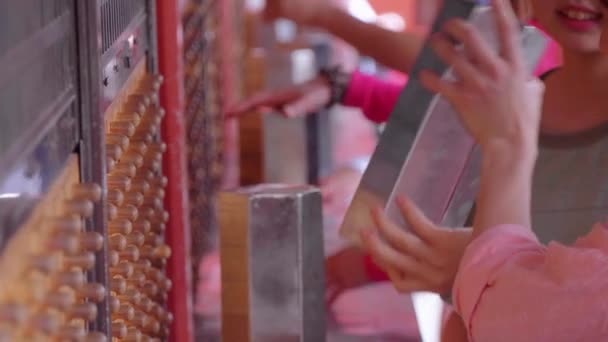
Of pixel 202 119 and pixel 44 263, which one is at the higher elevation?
pixel 44 263

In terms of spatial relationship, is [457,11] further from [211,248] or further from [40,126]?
[211,248]

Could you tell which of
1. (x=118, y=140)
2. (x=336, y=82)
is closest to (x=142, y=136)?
(x=118, y=140)

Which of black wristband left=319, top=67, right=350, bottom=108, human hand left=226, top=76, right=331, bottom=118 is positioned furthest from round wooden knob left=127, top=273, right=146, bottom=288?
black wristband left=319, top=67, right=350, bottom=108

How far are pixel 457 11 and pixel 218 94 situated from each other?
1212 millimetres

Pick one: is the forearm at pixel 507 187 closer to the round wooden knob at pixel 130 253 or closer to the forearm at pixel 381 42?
the round wooden knob at pixel 130 253

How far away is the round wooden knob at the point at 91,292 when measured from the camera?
0.55m

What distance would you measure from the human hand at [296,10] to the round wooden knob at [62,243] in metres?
0.71

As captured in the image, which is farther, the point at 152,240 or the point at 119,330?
the point at 152,240

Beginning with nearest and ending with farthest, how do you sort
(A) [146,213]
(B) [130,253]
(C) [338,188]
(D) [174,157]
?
(B) [130,253] < (A) [146,213] < (D) [174,157] < (C) [338,188]

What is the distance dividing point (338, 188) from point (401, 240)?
4.70ft

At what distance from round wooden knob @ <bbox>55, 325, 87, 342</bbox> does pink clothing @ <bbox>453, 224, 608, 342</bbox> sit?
0.88ft

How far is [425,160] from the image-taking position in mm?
936

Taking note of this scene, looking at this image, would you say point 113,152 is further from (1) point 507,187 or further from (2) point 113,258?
(1) point 507,187

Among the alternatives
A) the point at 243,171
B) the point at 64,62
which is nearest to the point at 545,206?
the point at 64,62
